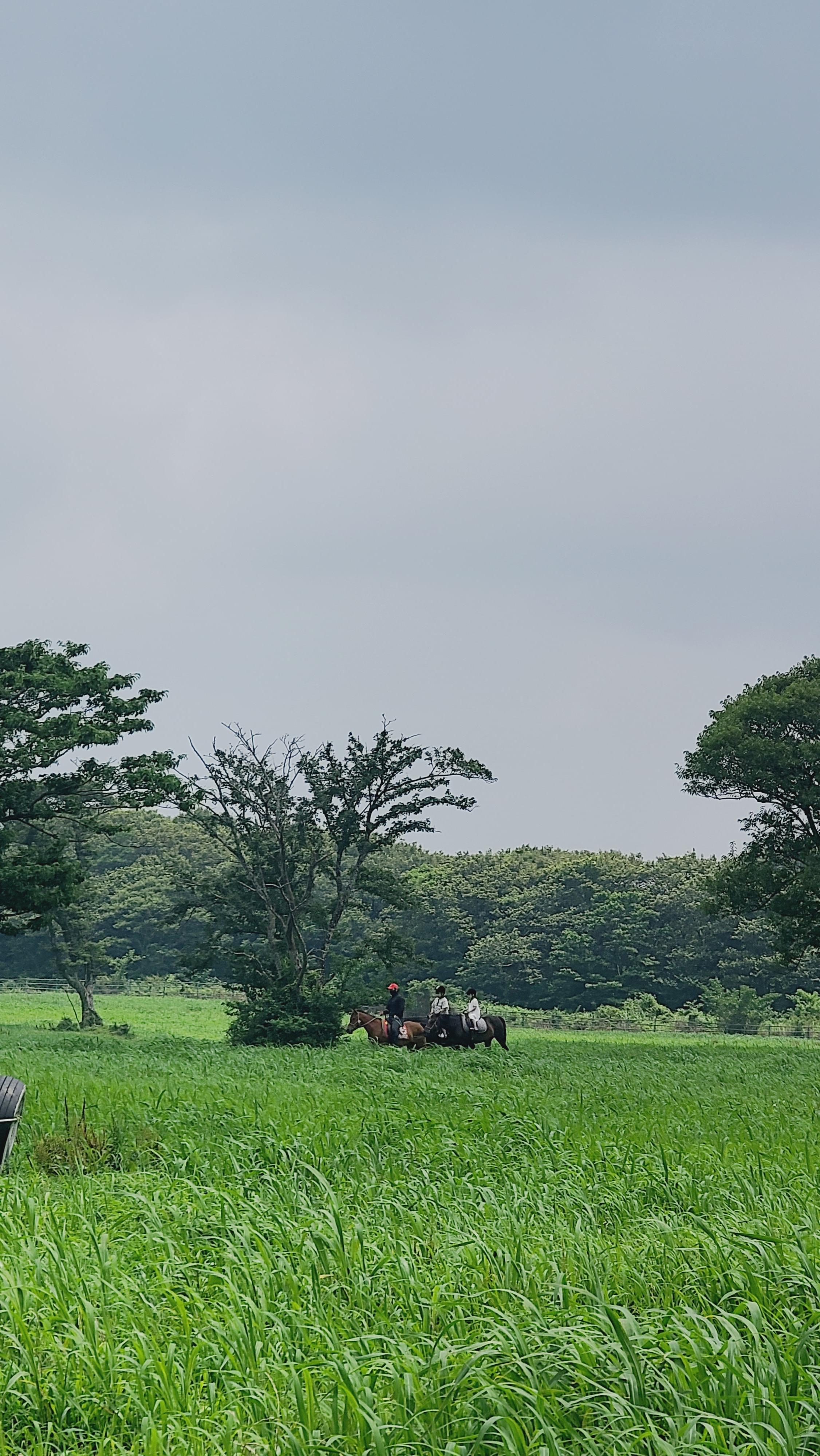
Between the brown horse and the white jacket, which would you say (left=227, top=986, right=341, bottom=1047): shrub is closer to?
the brown horse

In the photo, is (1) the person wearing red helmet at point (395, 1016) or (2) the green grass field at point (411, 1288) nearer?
(2) the green grass field at point (411, 1288)

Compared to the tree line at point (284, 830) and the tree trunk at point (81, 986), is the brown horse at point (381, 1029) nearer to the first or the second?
the tree line at point (284, 830)

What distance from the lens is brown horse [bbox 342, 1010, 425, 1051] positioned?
96.3 ft

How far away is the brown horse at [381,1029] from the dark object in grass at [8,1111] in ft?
59.5

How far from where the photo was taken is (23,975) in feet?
215

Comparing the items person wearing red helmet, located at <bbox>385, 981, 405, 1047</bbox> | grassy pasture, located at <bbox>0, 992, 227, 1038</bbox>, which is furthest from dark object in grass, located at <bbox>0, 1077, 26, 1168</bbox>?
grassy pasture, located at <bbox>0, 992, 227, 1038</bbox>

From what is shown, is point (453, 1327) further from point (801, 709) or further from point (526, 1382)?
point (801, 709)

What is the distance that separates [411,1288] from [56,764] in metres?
25.5

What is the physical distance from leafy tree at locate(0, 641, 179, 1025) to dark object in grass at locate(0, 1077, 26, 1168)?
62.8 ft

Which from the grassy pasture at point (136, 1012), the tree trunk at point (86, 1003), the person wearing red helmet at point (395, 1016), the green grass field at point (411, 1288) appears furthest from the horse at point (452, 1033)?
the green grass field at point (411, 1288)

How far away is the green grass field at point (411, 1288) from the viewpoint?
474cm

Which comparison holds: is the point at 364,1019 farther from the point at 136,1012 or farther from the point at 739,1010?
the point at 739,1010

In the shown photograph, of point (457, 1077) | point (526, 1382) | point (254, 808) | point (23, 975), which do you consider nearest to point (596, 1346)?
point (526, 1382)

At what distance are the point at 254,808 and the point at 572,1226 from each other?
84.3ft
